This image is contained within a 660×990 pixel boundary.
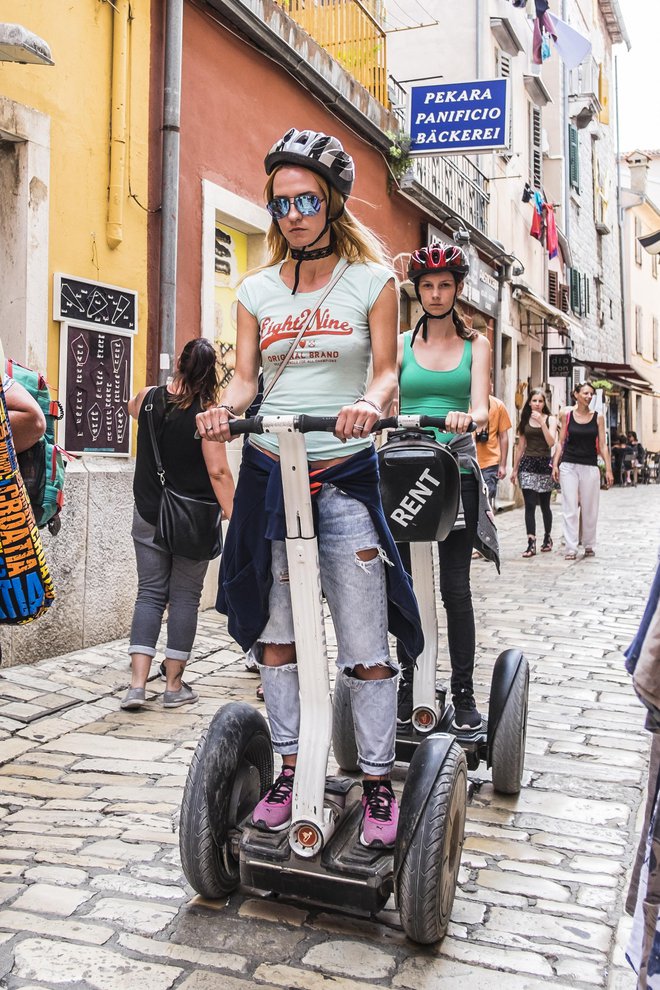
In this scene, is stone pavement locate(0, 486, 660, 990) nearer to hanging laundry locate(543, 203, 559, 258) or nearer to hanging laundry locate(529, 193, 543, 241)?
hanging laundry locate(529, 193, 543, 241)

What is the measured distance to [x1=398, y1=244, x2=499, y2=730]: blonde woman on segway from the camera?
3.89m

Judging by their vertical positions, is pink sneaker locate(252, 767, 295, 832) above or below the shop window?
below

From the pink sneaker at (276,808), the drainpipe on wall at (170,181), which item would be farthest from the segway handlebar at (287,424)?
the drainpipe on wall at (170,181)

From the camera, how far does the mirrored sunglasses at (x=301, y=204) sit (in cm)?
279

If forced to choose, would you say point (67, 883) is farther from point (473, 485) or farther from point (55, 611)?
point (55, 611)

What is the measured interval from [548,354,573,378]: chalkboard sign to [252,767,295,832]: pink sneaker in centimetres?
2381

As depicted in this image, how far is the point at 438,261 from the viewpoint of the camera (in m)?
3.85

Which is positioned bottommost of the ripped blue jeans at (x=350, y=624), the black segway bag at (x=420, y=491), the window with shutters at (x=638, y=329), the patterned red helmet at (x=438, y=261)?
the ripped blue jeans at (x=350, y=624)

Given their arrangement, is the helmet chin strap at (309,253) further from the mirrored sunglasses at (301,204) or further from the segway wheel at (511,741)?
the segway wheel at (511,741)

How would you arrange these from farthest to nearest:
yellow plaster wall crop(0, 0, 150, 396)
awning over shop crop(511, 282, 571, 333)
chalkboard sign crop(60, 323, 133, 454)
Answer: awning over shop crop(511, 282, 571, 333) < chalkboard sign crop(60, 323, 133, 454) < yellow plaster wall crop(0, 0, 150, 396)

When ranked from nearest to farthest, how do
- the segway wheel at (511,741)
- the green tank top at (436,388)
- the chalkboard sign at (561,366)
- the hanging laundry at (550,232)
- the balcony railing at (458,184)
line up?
the segway wheel at (511,741), the green tank top at (436,388), the balcony railing at (458,184), the hanging laundry at (550,232), the chalkboard sign at (561,366)

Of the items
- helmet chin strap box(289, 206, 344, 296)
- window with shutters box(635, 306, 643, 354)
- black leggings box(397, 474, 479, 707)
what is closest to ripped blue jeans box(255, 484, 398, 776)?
helmet chin strap box(289, 206, 344, 296)

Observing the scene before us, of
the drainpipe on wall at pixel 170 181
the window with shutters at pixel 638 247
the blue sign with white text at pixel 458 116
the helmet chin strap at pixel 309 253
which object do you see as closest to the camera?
the helmet chin strap at pixel 309 253

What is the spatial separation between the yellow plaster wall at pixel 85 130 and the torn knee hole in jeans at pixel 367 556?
387cm
